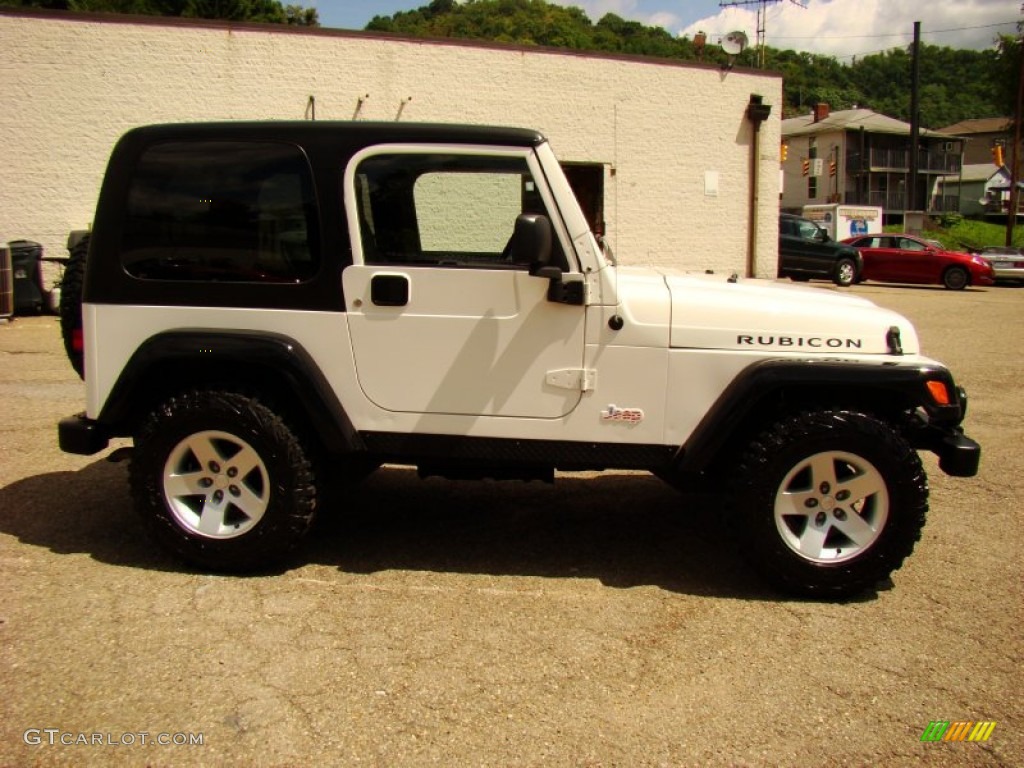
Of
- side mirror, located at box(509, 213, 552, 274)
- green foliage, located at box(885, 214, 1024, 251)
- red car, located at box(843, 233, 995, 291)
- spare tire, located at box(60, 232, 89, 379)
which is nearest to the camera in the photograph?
side mirror, located at box(509, 213, 552, 274)

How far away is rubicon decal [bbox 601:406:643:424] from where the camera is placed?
150 inches

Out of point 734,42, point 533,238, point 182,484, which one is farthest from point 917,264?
point 182,484

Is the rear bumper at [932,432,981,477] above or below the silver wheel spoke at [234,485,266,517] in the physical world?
above

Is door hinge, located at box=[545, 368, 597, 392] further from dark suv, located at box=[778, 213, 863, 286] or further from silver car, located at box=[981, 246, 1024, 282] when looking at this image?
silver car, located at box=[981, 246, 1024, 282]

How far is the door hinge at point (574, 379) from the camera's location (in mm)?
3781

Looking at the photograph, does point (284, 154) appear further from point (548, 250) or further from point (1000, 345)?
point (1000, 345)

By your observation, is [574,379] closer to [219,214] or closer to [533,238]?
[533,238]

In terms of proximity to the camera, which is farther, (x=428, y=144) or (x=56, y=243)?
(x=56, y=243)

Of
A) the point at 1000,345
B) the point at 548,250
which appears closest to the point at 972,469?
the point at 548,250

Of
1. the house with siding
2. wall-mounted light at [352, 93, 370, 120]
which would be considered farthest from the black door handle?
the house with siding

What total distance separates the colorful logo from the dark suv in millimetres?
21015

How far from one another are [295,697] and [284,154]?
2317 millimetres

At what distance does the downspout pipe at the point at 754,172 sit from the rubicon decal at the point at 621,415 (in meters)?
15.2

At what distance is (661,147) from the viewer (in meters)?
17.6
